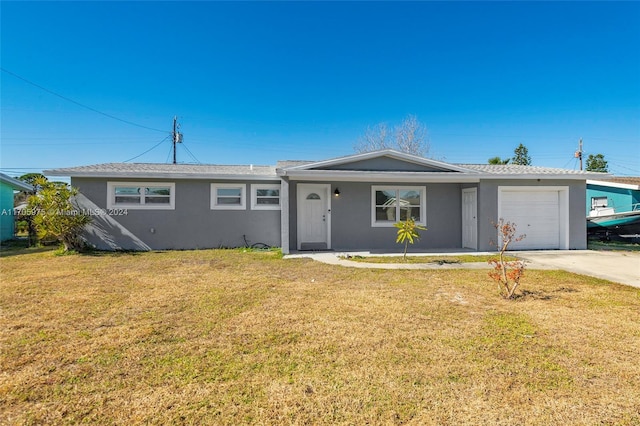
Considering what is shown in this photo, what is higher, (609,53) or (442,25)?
(442,25)

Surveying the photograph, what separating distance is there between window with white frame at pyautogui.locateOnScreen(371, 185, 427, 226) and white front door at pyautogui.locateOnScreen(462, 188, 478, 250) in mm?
1540

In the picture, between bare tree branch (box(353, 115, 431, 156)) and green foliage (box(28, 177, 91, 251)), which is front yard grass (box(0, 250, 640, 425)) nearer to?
green foliage (box(28, 177, 91, 251))

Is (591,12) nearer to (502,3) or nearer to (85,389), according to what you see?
(502,3)

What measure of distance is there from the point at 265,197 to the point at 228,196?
1346 mm

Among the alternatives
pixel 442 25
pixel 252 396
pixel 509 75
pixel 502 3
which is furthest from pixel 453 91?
pixel 252 396

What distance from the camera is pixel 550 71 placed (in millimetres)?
16016

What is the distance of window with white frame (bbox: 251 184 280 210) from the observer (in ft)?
39.2

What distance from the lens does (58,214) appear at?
1032 centimetres

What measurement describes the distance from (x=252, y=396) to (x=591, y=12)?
56.7 feet

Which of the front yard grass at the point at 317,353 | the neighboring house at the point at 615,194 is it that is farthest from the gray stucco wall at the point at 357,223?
the neighboring house at the point at 615,194

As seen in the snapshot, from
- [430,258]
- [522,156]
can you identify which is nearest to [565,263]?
[430,258]

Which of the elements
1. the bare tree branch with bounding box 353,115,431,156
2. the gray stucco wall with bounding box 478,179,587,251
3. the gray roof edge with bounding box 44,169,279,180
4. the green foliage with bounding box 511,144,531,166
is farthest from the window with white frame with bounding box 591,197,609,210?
the green foliage with bounding box 511,144,531,166

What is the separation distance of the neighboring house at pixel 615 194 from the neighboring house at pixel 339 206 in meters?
8.47

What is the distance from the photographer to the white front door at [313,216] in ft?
38.8
